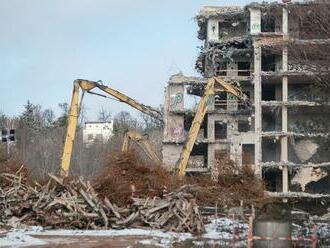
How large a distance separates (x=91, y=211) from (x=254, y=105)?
3300 cm

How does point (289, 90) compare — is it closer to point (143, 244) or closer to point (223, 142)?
point (223, 142)

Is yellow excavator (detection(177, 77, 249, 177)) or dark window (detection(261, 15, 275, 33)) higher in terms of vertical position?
dark window (detection(261, 15, 275, 33))

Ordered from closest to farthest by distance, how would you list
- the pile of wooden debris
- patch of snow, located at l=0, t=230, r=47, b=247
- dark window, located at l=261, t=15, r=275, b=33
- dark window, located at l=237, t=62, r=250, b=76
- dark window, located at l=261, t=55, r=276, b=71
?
patch of snow, located at l=0, t=230, r=47, b=247, the pile of wooden debris, dark window, located at l=261, t=55, r=276, b=71, dark window, located at l=261, t=15, r=275, b=33, dark window, located at l=237, t=62, r=250, b=76

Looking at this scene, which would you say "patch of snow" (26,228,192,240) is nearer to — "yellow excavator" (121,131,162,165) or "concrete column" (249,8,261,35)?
"yellow excavator" (121,131,162,165)

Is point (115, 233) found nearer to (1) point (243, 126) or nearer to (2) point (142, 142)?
(2) point (142, 142)

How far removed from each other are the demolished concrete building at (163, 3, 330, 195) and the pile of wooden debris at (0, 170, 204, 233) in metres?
27.0

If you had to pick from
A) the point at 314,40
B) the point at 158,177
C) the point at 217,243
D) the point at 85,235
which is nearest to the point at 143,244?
the point at 217,243

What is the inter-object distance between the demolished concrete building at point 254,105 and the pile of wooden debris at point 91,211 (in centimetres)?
2699

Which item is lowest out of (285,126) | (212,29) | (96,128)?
(285,126)

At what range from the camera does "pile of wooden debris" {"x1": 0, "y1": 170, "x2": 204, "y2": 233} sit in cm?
2473

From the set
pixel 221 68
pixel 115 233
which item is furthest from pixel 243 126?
pixel 115 233

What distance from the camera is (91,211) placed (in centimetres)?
2550

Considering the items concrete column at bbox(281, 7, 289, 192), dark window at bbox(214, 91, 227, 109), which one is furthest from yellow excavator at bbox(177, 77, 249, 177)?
dark window at bbox(214, 91, 227, 109)

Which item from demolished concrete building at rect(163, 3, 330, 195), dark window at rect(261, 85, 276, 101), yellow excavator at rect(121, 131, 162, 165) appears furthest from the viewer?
dark window at rect(261, 85, 276, 101)
